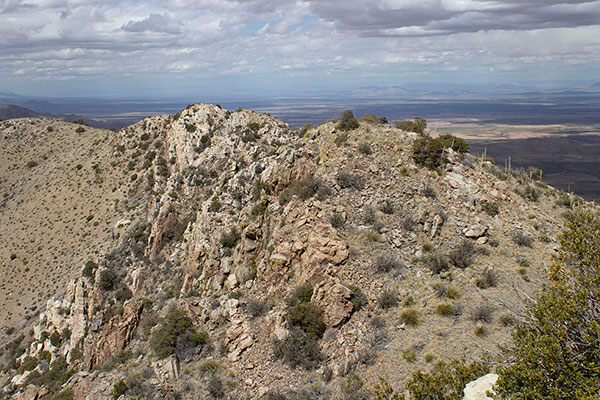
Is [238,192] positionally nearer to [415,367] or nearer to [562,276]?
[415,367]

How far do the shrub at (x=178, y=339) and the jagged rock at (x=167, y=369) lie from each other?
1.25ft

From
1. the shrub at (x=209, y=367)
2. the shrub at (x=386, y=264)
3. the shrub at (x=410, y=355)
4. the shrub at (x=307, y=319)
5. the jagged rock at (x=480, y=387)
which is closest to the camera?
the jagged rock at (x=480, y=387)

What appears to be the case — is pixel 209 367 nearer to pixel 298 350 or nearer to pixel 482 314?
pixel 298 350

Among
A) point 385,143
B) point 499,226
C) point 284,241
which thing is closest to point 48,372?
point 284,241

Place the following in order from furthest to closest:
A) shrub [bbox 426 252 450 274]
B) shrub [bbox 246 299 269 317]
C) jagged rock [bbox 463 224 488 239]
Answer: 1. jagged rock [bbox 463 224 488 239]
2. shrub [bbox 246 299 269 317]
3. shrub [bbox 426 252 450 274]

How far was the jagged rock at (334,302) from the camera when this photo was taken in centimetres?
1493

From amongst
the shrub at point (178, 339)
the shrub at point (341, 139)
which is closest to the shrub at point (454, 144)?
the shrub at point (341, 139)

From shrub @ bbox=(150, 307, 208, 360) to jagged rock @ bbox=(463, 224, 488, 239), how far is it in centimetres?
1425

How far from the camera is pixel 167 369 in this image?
1658 cm

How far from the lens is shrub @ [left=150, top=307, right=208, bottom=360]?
17.4 meters

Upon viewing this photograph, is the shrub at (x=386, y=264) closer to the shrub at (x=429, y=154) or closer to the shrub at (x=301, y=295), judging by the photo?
the shrub at (x=301, y=295)

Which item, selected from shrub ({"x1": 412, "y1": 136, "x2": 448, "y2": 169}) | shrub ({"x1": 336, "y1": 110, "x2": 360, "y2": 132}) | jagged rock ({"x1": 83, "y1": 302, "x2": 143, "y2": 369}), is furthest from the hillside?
shrub ({"x1": 412, "y1": 136, "x2": 448, "y2": 169})

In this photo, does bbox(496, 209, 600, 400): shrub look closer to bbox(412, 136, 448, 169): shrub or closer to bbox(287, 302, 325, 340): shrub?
bbox(287, 302, 325, 340): shrub

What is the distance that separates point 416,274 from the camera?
52.9 ft
